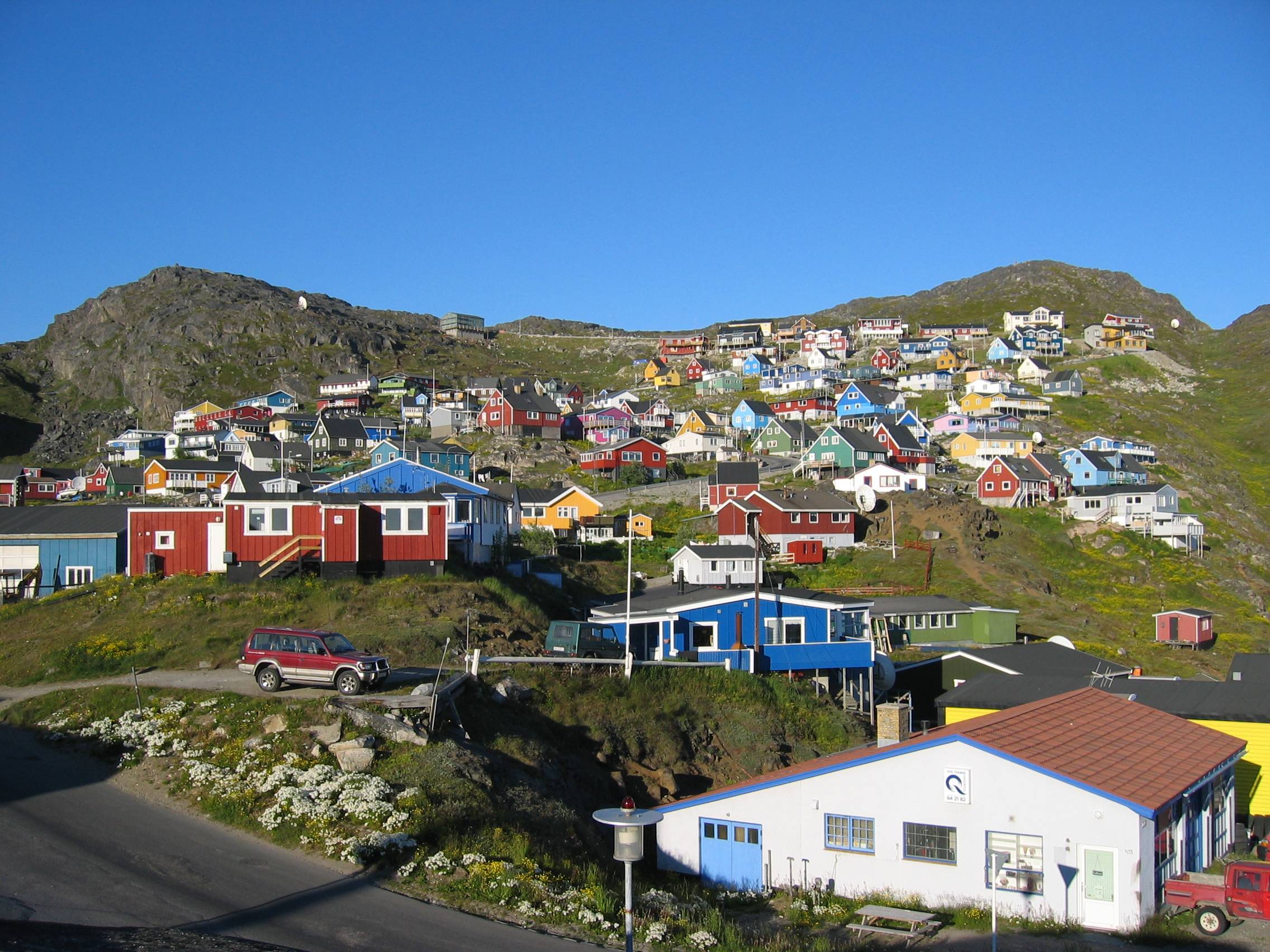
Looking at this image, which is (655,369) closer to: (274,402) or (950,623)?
(274,402)

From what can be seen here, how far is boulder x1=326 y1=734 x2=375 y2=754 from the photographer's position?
63.3 feet

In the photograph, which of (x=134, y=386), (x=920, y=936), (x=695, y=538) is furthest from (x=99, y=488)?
(x=920, y=936)

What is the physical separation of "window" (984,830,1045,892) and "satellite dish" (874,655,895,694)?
2064 centimetres

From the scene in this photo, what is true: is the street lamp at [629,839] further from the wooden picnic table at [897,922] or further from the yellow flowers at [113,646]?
the yellow flowers at [113,646]

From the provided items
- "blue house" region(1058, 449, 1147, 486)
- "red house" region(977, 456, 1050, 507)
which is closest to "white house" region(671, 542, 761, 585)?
"red house" region(977, 456, 1050, 507)

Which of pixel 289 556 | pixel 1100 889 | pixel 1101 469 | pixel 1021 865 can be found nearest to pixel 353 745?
pixel 1021 865

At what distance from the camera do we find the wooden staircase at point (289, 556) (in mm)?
34656

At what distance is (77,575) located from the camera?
131 feet

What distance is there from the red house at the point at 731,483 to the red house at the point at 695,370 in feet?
258

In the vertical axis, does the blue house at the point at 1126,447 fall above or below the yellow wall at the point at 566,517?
above

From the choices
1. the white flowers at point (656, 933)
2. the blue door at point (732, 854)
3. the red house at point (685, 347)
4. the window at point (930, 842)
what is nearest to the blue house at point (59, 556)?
the blue door at point (732, 854)

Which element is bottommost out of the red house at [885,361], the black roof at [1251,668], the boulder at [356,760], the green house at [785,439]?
the black roof at [1251,668]

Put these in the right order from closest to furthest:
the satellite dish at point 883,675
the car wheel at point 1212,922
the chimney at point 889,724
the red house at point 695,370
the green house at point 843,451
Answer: the car wheel at point 1212,922
the chimney at point 889,724
the satellite dish at point 883,675
the green house at point 843,451
the red house at point 695,370

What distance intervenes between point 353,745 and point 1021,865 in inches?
507
